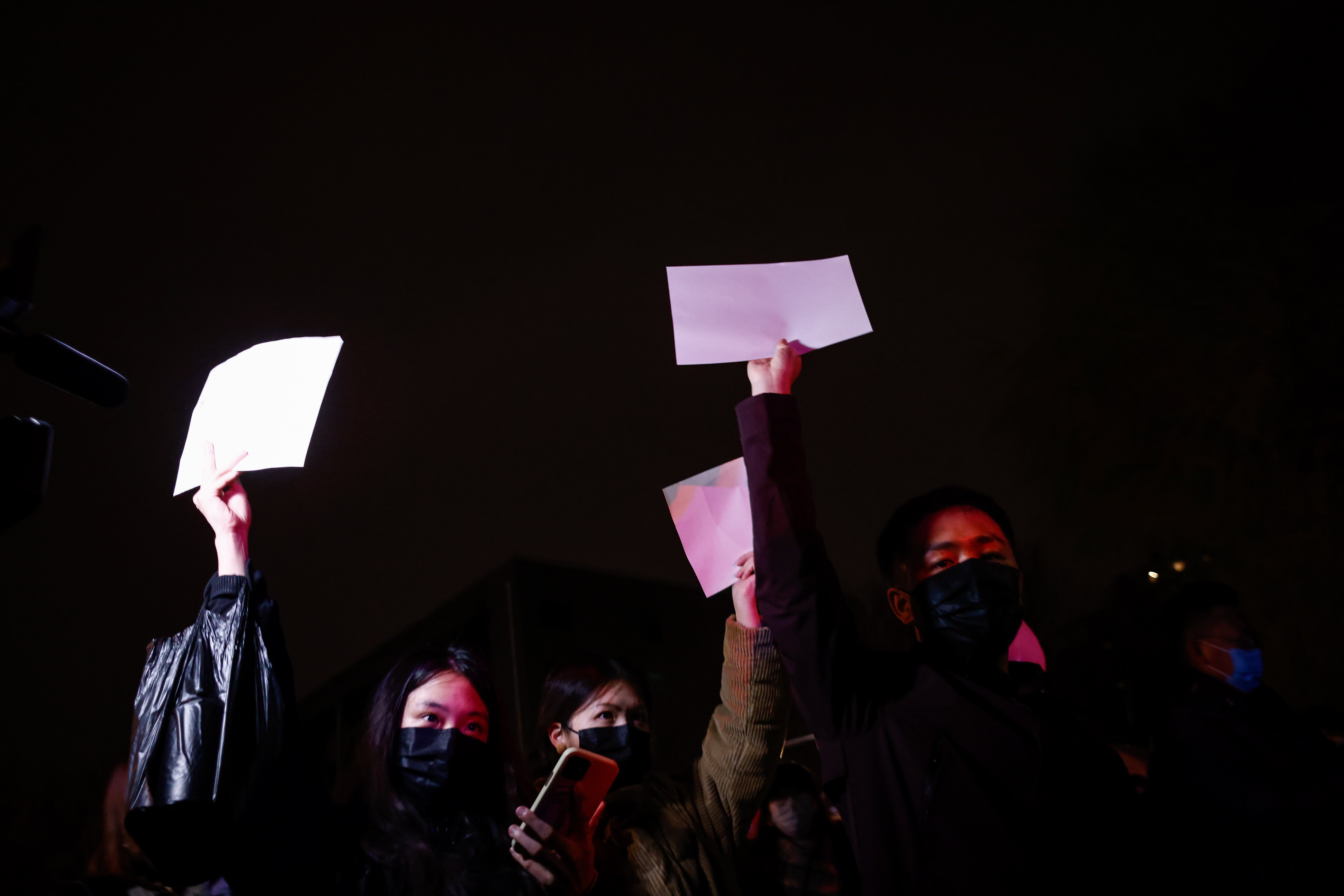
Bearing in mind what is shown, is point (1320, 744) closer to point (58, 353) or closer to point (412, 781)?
point (412, 781)

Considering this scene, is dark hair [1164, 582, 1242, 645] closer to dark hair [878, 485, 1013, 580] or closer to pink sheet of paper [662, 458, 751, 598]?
dark hair [878, 485, 1013, 580]

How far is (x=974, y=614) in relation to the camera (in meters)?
2.14

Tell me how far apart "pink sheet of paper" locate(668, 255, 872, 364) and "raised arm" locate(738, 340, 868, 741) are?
0.35 meters

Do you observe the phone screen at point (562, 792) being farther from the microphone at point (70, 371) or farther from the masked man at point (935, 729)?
the microphone at point (70, 371)

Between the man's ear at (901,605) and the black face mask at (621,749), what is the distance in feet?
3.49

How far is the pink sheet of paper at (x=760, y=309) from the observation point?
2396 millimetres

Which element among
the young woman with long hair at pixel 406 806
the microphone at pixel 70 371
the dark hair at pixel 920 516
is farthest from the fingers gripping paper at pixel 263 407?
the dark hair at pixel 920 516

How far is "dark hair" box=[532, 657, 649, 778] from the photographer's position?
123 inches

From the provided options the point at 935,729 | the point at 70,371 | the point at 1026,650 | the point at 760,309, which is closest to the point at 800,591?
the point at 935,729

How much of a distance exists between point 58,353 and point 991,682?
82.9 inches

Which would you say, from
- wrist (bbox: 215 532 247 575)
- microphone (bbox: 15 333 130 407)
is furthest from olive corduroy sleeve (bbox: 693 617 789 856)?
microphone (bbox: 15 333 130 407)

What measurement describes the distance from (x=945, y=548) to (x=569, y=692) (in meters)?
1.43

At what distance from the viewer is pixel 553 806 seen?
2359mm

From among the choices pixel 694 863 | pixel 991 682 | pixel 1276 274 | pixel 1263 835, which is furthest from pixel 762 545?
pixel 1276 274
